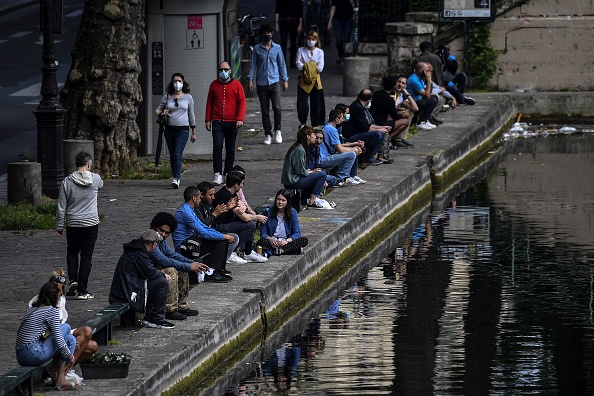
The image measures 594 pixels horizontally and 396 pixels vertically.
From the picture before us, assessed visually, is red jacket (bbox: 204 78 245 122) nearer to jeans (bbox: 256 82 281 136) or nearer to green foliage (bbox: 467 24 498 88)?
jeans (bbox: 256 82 281 136)

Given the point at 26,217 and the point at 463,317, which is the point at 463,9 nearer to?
the point at 26,217

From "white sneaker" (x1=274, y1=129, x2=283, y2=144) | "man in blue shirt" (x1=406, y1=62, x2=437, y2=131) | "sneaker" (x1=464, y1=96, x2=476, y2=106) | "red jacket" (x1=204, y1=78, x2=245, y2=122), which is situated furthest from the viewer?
"sneaker" (x1=464, y1=96, x2=476, y2=106)

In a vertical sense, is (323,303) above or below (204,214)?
below

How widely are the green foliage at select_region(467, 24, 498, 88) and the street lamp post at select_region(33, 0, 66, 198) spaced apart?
14613 mm

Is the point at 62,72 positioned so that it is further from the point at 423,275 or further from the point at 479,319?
the point at 479,319

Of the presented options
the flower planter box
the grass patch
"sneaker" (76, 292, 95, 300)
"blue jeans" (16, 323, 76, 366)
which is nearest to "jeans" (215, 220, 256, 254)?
"sneaker" (76, 292, 95, 300)

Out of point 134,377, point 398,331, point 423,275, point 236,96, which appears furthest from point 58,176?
point 134,377

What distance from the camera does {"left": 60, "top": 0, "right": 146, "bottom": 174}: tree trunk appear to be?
23203mm

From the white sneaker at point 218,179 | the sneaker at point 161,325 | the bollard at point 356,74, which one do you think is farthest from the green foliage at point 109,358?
the bollard at point 356,74

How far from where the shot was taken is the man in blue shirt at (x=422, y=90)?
28.2 m

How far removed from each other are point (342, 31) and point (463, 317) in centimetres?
2137

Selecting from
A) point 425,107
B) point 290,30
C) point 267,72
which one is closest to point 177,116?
point 267,72

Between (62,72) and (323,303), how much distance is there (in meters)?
19.8

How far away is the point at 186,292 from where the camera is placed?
1441cm
